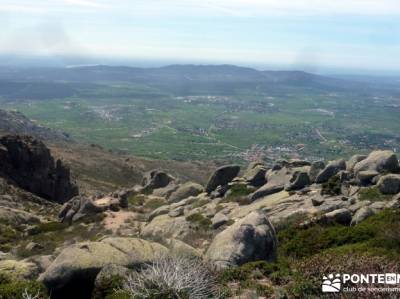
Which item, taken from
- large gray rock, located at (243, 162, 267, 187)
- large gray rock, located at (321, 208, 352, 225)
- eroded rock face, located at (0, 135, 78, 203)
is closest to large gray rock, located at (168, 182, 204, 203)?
large gray rock, located at (243, 162, 267, 187)

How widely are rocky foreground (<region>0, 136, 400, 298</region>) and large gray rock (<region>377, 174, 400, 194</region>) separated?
0.21 ft

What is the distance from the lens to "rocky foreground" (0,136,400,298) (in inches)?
591

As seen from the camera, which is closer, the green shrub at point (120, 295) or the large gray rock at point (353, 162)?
the green shrub at point (120, 295)

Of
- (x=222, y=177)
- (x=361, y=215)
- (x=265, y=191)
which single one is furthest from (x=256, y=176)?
(x=361, y=215)

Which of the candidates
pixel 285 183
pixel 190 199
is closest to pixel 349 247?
pixel 285 183

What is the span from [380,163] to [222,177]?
1555 cm

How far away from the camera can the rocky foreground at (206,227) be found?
15.0 metres

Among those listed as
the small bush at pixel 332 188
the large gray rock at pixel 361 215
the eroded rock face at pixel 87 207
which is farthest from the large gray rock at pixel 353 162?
the eroded rock face at pixel 87 207

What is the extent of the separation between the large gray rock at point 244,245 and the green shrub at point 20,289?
245 inches

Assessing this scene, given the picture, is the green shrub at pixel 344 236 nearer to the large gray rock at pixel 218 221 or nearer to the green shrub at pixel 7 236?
the large gray rock at pixel 218 221

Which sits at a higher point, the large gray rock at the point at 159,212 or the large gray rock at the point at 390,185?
the large gray rock at the point at 390,185

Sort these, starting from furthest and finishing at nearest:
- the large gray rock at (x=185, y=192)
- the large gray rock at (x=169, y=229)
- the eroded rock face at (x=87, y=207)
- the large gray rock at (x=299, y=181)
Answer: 1. the large gray rock at (x=185, y=192)
2. the eroded rock face at (x=87, y=207)
3. the large gray rock at (x=299, y=181)
4. the large gray rock at (x=169, y=229)

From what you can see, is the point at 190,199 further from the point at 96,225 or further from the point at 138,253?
the point at 138,253

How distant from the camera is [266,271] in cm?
1661
